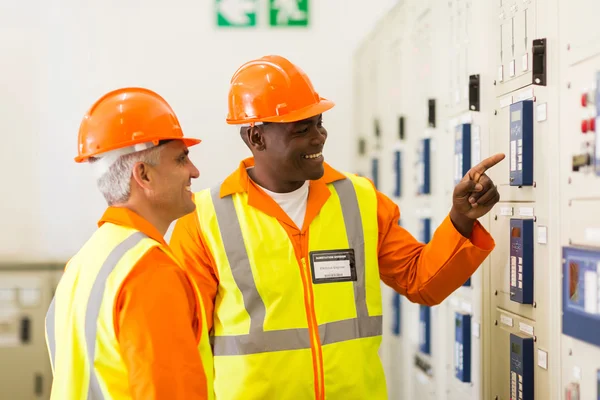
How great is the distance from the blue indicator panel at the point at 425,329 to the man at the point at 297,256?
71 centimetres

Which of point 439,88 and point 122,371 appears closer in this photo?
point 122,371

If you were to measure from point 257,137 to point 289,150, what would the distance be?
134 millimetres

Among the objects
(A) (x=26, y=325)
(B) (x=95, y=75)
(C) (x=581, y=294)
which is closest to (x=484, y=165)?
(C) (x=581, y=294)

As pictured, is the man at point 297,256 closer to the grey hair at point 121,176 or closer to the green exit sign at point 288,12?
the grey hair at point 121,176

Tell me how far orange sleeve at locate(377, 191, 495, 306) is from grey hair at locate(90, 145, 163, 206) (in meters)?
0.86

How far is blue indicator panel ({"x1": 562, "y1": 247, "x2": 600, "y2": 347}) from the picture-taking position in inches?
55.0

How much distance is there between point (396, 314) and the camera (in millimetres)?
3553

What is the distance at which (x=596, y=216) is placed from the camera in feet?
4.63

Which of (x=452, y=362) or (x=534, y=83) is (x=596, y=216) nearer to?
(x=534, y=83)

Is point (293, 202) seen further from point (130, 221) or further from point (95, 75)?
point (95, 75)

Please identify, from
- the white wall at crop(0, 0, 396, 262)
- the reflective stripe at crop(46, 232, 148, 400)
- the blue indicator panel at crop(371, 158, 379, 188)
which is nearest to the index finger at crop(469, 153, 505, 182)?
the reflective stripe at crop(46, 232, 148, 400)

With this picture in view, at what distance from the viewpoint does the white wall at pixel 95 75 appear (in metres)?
4.59

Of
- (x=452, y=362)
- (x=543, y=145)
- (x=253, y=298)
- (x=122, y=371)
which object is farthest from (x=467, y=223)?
(x=122, y=371)

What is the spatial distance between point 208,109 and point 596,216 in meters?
3.59
